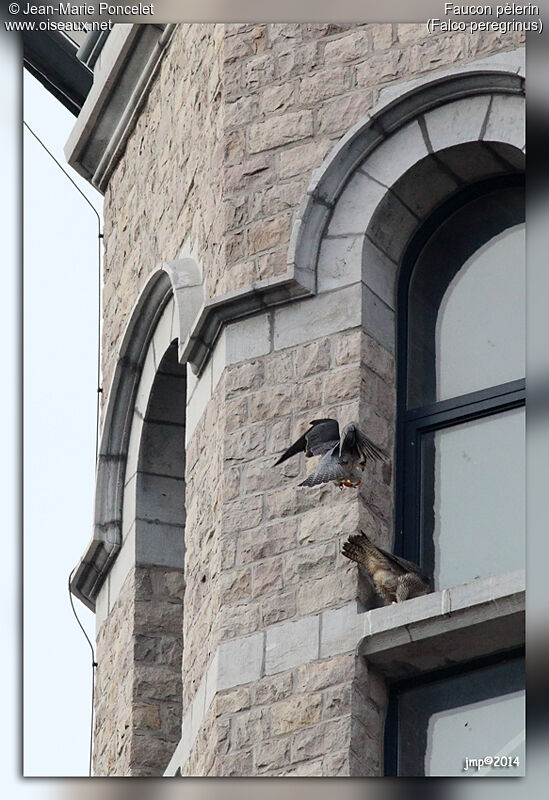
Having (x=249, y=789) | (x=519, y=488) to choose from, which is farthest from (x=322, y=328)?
(x=249, y=789)

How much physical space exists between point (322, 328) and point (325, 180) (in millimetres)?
657

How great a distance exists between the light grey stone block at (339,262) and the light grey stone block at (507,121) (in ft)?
2.23

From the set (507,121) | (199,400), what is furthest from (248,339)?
(507,121)

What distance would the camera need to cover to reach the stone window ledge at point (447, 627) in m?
10.5

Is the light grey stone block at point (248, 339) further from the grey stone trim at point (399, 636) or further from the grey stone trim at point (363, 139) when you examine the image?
the grey stone trim at point (399, 636)

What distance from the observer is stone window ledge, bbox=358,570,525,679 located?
1052 centimetres

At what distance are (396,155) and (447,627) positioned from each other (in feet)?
7.01

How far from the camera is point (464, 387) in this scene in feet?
37.6

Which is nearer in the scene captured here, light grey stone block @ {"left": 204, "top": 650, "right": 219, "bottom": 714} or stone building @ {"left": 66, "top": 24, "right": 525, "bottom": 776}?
stone building @ {"left": 66, "top": 24, "right": 525, "bottom": 776}

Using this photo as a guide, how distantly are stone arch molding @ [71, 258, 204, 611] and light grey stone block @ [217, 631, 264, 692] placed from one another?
2144mm

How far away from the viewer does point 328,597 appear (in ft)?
35.8

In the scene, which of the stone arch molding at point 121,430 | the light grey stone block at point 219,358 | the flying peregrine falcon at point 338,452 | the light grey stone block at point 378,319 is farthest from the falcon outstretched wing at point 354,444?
the stone arch molding at point 121,430

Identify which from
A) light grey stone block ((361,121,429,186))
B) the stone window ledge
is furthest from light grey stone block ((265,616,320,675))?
light grey stone block ((361,121,429,186))

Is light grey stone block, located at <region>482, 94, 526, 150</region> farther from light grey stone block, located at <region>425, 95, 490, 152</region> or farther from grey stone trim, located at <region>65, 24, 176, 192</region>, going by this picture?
grey stone trim, located at <region>65, 24, 176, 192</region>
